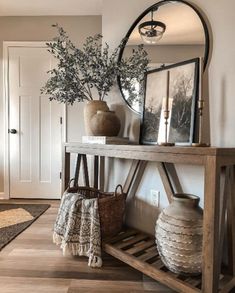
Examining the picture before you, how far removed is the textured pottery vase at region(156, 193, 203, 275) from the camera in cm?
129

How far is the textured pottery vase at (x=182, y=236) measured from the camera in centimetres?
129

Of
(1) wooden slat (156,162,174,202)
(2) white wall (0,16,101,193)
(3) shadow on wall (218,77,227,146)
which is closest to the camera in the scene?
(3) shadow on wall (218,77,227,146)

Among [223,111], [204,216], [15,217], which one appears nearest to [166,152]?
[204,216]

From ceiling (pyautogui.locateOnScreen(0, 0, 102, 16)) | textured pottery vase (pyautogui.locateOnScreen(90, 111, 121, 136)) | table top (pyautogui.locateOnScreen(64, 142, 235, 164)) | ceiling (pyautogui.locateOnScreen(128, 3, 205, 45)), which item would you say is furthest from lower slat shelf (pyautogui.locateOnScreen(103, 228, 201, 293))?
ceiling (pyautogui.locateOnScreen(0, 0, 102, 16))

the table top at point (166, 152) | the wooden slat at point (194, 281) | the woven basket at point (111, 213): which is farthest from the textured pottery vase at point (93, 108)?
the wooden slat at point (194, 281)

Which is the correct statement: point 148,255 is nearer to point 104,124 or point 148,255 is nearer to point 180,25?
point 104,124

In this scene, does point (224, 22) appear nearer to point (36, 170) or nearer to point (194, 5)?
point (194, 5)

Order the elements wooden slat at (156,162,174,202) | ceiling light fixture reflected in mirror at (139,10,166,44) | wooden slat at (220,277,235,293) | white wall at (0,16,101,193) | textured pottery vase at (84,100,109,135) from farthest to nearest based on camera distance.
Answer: white wall at (0,16,101,193), textured pottery vase at (84,100,109,135), ceiling light fixture reflected in mirror at (139,10,166,44), wooden slat at (156,162,174,202), wooden slat at (220,277,235,293)

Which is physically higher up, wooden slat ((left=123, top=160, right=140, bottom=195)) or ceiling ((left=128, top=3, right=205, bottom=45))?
ceiling ((left=128, top=3, right=205, bottom=45))

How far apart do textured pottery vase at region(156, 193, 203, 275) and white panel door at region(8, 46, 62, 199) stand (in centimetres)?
245

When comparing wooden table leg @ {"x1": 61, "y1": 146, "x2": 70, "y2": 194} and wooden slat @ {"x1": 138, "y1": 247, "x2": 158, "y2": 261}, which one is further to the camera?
wooden table leg @ {"x1": 61, "y1": 146, "x2": 70, "y2": 194}

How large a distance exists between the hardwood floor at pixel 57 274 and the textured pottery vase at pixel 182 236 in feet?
0.76

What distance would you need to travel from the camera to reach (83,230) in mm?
1721

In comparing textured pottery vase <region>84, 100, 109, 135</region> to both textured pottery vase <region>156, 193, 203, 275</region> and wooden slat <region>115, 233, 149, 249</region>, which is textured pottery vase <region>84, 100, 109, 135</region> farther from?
textured pottery vase <region>156, 193, 203, 275</region>
